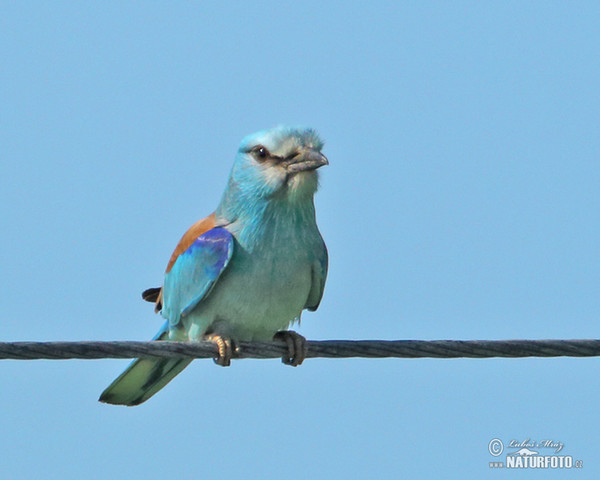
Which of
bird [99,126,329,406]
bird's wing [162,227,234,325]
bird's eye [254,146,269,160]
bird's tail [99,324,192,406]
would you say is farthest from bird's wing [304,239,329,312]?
bird's tail [99,324,192,406]

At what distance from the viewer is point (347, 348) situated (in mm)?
6082

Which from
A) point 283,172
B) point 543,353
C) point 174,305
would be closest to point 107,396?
point 174,305

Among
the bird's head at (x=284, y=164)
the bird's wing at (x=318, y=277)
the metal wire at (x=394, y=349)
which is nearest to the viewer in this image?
the metal wire at (x=394, y=349)

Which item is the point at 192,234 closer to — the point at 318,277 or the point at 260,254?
the point at 260,254

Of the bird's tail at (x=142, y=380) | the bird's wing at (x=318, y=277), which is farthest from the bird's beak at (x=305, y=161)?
the bird's tail at (x=142, y=380)

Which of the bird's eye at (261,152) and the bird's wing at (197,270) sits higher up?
the bird's eye at (261,152)

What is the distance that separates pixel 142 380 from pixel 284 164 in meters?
1.87

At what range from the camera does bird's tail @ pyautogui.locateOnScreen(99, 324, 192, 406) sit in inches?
299

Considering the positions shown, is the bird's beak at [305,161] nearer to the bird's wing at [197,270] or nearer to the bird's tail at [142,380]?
the bird's wing at [197,270]

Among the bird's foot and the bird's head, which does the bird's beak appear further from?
the bird's foot

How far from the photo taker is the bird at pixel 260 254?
7062 mm

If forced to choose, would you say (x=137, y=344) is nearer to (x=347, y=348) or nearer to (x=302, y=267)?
(x=347, y=348)

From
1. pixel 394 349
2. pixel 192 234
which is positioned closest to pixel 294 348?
pixel 192 234

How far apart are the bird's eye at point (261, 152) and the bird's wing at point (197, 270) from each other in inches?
21.1
